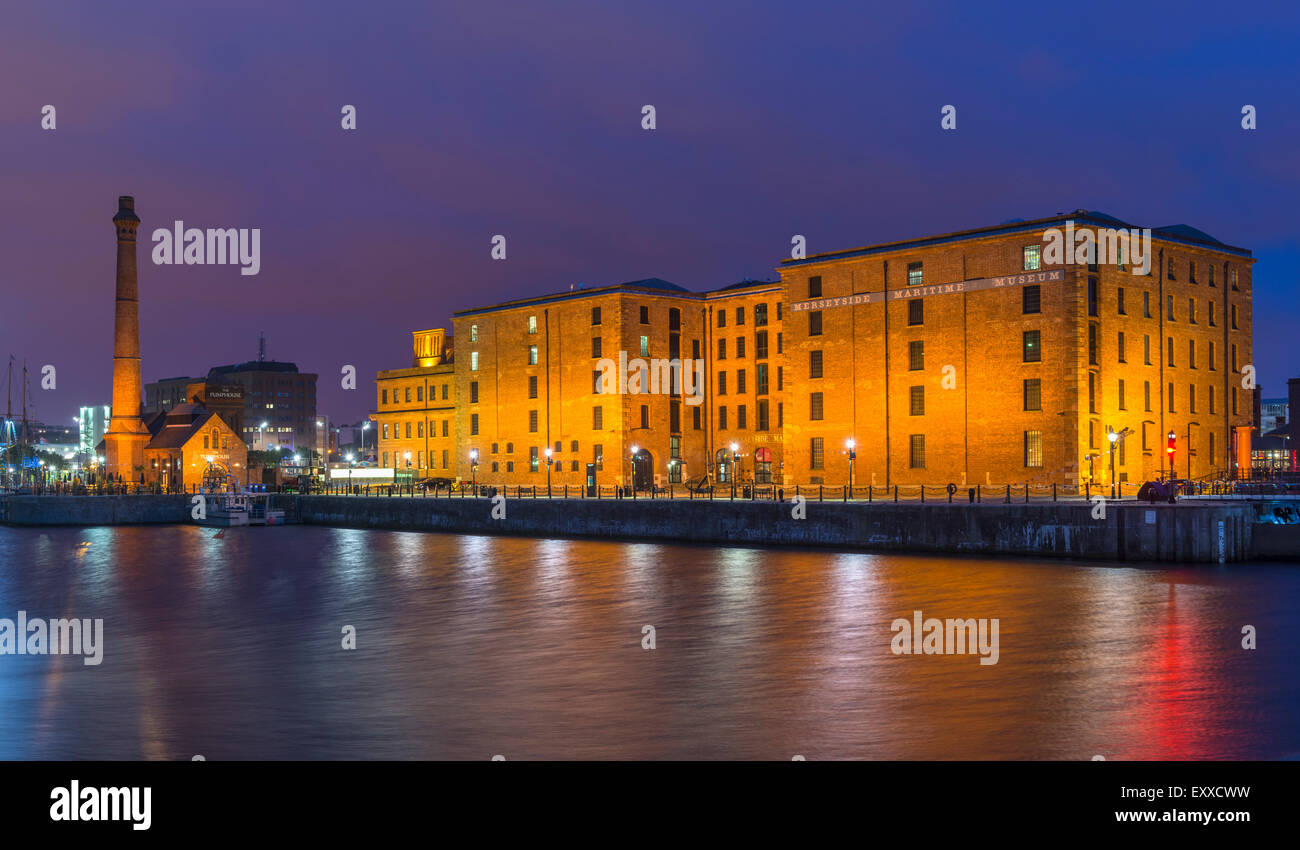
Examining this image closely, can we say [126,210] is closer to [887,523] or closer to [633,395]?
[633,395]

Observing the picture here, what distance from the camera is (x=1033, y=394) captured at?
59094 mm

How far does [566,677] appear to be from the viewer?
67.9 feet

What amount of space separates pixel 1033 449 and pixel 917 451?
22.1ft

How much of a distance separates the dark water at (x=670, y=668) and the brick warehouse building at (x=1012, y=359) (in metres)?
20.0

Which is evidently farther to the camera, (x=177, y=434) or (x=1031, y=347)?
(x=177, y=434)

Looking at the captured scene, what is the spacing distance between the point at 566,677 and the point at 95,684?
8.61m

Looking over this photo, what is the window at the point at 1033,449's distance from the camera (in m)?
58.2

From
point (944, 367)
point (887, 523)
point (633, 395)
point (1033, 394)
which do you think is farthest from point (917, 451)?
point (633, 395)

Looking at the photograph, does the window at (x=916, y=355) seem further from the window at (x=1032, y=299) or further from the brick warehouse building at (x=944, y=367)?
the window at (x=1032, y=299)

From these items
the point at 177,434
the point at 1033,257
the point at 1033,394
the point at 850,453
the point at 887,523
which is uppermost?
the point at 1033,257

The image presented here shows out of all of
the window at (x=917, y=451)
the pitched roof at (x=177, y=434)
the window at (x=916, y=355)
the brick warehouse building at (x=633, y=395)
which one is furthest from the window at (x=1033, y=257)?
the pitched roof at (x=177, y=434)

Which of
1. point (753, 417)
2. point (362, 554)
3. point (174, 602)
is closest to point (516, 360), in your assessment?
point (753, 417)

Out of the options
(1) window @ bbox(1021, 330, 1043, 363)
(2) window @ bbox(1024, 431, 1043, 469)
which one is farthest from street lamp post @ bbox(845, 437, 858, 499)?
(1) window @ bbox(1021, 330, 1043, 363)

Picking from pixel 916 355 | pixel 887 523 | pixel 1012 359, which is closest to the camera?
pixel 887 523
